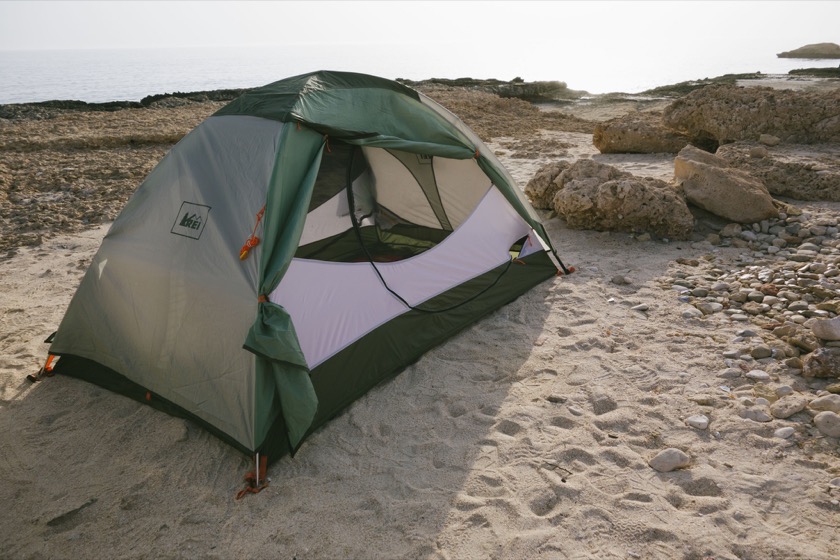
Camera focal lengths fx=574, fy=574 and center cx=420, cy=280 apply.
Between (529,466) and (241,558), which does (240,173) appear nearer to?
(241,558)

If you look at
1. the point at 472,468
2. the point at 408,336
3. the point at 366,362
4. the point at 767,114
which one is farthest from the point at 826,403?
the point at 767,114

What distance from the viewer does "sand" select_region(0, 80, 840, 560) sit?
274 cm

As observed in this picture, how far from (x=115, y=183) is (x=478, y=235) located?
20.8 ft

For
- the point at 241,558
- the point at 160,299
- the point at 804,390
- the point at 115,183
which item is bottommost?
the point at 241,558

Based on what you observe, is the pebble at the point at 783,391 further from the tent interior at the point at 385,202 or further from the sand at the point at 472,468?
the tent interior at the point at 385,202

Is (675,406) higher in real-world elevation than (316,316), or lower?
lower

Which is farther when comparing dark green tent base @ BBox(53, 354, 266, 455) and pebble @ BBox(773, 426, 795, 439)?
dark green tent base @ BBox(53, 354, 266, 455)

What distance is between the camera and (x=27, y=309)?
503 cm

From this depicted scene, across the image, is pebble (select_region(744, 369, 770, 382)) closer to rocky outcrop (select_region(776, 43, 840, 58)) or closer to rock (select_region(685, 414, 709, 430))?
rock (select_region(685, 414, 709, 430))

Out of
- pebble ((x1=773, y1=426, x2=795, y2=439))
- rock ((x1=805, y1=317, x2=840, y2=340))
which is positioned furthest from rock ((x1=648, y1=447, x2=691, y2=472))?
rock ((x1=805, y1=317, x2=840, y2=340))

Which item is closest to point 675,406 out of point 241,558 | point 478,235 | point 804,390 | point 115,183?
point 804,390

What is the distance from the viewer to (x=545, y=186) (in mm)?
7258

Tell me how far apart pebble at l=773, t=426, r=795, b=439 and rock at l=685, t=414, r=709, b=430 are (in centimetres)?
36

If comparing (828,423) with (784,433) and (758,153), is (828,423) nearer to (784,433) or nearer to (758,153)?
(784,433)
